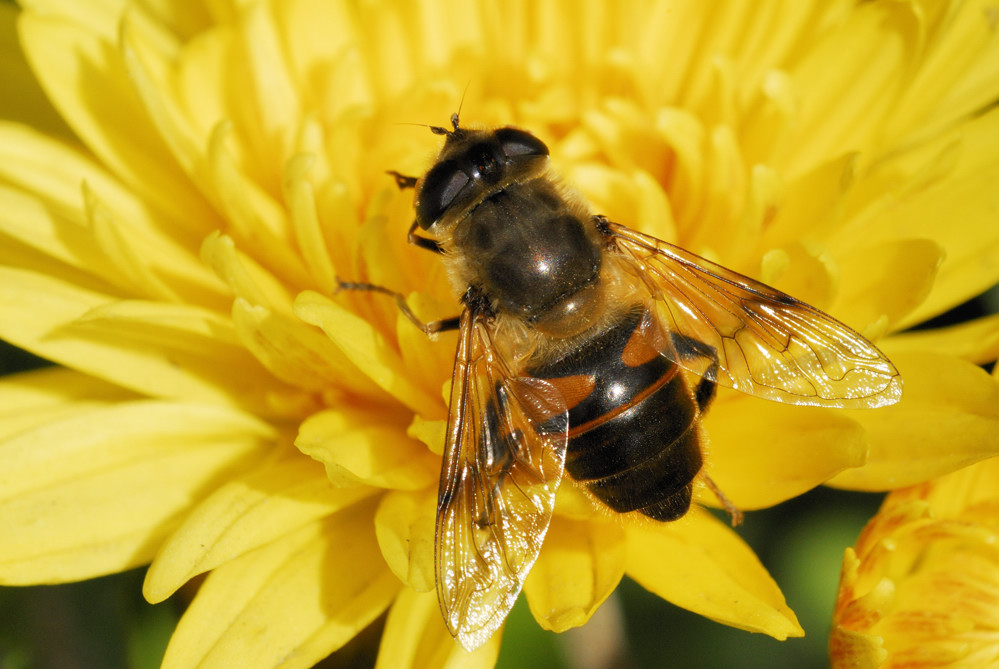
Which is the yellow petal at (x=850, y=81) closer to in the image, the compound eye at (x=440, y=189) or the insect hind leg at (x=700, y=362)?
the insect hind leg at (x=700, y=362)

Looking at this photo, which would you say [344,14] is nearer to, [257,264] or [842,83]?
[257,264]

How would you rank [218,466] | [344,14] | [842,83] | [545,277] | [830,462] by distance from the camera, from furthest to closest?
[344,14] < [842,83] < [218,466] < [545,277] < [830,462]

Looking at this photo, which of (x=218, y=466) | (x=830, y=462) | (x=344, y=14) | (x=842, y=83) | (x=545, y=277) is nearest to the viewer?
(x=830, y=462)

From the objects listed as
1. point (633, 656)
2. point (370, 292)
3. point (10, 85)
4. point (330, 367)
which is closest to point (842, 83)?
point (370, 292)

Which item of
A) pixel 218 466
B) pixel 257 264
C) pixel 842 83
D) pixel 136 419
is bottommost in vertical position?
pixel 218 466

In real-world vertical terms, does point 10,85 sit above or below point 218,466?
above

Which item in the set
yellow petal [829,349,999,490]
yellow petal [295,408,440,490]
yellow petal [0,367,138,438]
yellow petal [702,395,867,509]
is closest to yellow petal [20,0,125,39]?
yellow petal [0,367,138,438]

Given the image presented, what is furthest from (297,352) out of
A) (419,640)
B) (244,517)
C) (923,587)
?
(923,587)
